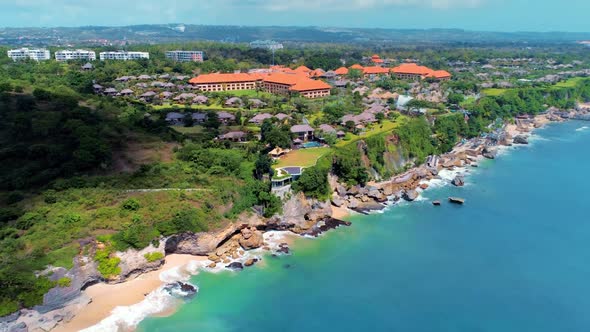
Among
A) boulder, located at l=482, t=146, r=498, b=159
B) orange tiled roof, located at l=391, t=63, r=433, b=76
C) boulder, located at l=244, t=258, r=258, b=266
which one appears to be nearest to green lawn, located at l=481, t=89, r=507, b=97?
orange tiled roof, located at l=391, t=63, r=433, b=76

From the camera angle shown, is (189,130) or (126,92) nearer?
(189,130)

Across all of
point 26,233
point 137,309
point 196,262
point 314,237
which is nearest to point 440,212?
point 314,237

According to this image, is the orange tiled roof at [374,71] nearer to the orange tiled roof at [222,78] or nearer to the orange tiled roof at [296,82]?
the orange tiled roof at [296,82]

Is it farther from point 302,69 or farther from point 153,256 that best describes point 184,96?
point 153,256

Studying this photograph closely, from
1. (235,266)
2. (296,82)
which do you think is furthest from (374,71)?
(235,266)

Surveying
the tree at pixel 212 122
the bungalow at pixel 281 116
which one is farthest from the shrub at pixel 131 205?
the bungalow at pixel 281 116
